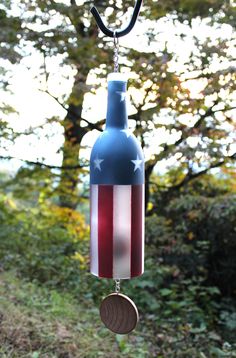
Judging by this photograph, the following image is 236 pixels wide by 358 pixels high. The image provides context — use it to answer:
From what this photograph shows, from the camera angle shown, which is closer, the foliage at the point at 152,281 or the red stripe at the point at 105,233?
the red stripe at the point at 105,233

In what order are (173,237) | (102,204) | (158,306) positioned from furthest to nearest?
(173,237), (158,306), (102,204)

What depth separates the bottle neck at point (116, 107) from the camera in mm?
1582

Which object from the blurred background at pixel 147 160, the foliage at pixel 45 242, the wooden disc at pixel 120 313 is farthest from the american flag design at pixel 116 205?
the foliage at pixel 45 242

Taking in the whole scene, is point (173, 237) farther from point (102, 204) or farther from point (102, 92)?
point (102, 204)

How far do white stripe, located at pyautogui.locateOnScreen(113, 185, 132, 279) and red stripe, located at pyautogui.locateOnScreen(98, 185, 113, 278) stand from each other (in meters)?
0.01

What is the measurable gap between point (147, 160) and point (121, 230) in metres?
2.60

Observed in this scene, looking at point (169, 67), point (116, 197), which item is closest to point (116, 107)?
point (116, 197)

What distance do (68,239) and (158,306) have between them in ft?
5.12

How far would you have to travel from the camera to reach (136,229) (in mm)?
1554

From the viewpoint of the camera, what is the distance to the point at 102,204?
1.52 meters

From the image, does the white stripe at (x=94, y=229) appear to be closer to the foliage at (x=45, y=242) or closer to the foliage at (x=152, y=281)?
the foliage at (x=152, y=281)

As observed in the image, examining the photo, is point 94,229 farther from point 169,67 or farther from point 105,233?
point 169,67

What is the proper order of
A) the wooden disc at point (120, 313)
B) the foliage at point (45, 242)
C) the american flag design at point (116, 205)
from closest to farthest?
the american flag design at point (116, 205) < the wooden disc at point (120, 313) < the foliage at point (45, 242)

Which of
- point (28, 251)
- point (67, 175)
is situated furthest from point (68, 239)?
point (67, 175)
